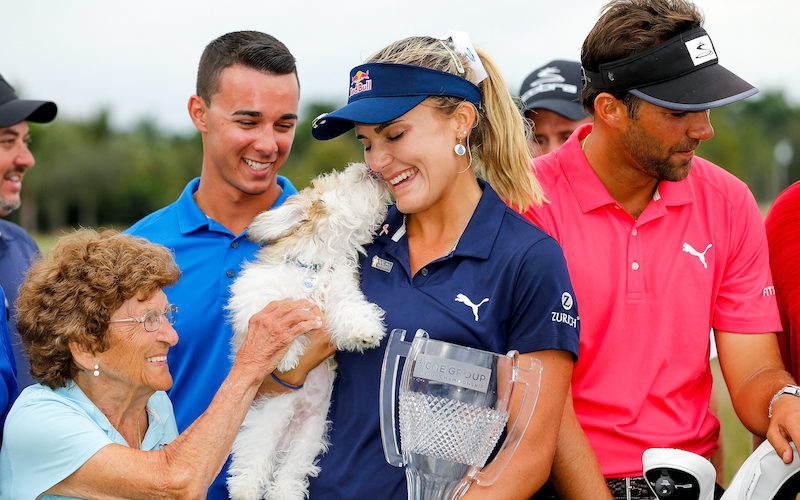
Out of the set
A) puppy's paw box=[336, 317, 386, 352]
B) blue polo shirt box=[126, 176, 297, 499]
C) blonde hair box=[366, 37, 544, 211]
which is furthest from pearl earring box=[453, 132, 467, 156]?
blue polo shirt box=[126, 176, 297, 499]

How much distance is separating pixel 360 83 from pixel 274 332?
37.0 inches

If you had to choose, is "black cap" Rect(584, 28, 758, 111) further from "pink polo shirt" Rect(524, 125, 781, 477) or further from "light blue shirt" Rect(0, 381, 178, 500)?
"light blue shirt" Rect(0, 381, 178, 500)

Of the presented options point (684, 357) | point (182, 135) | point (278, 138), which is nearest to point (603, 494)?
point (684, 357)

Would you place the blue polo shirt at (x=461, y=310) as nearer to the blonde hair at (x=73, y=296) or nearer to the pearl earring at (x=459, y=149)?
the pearl earring at (x=459, y=149)

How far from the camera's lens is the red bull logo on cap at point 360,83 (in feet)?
9.57

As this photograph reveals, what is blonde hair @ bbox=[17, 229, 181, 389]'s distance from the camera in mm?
3012

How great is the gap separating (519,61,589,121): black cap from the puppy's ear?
216 centimetres

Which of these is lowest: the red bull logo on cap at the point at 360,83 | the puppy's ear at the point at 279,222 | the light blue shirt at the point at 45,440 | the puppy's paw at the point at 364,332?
the light blue shirt at the point at 45,440

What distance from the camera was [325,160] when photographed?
72.0m

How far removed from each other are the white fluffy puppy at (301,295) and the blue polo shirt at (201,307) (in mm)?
281

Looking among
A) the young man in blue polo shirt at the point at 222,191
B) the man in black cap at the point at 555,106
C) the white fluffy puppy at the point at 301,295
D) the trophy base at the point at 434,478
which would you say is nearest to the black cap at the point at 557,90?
the man in black cap at the point at 555,106

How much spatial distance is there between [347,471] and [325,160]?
6999 centimetres

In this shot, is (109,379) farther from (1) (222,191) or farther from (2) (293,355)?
(1) (222,191)

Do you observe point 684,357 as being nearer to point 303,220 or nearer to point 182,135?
point 303,220
